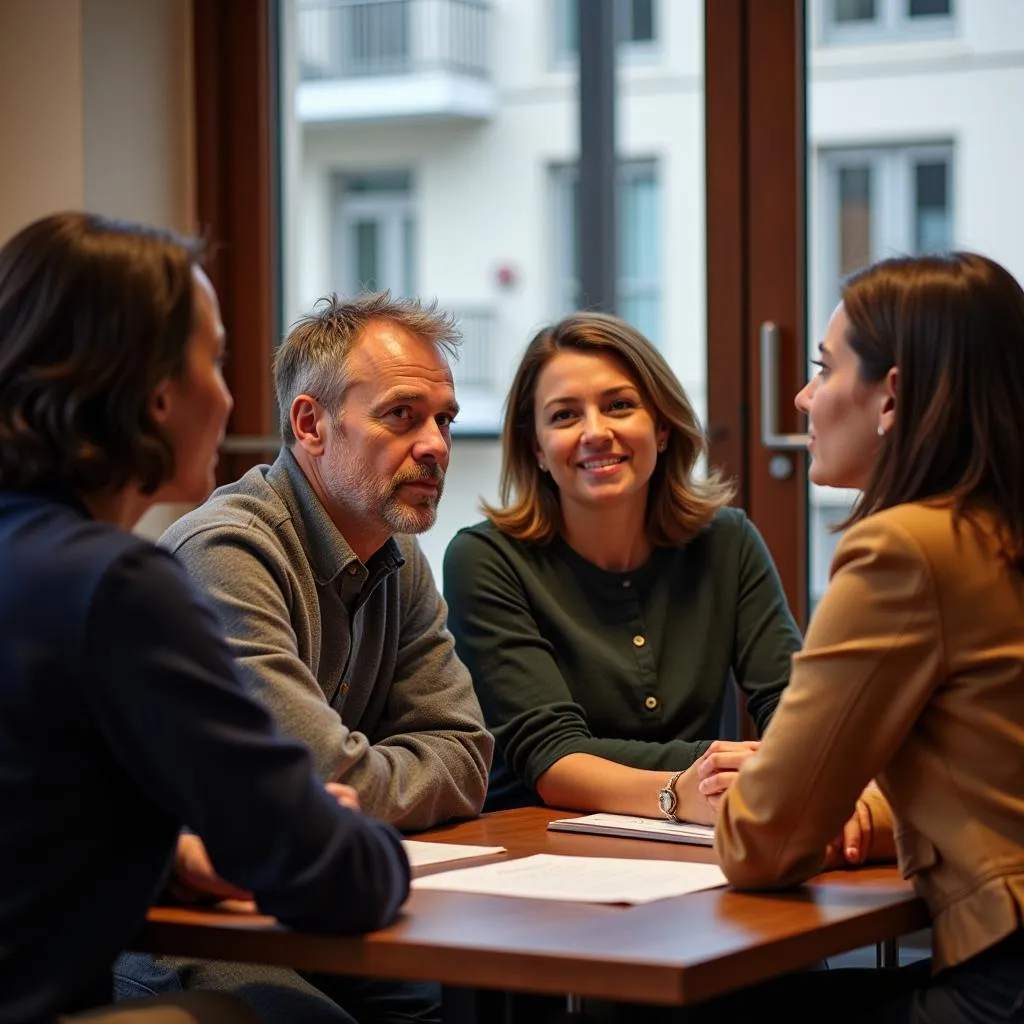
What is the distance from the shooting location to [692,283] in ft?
12.2

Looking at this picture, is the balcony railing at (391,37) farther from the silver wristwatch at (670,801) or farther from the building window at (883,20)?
the silver wristwatch at (670,801)

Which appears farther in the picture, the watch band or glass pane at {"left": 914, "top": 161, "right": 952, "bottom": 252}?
glass pane at {"left": 914, "top": 161, "right": 952, "bottom": 252}

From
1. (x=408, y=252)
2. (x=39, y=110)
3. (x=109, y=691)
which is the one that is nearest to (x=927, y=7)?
(x=39, y=110)

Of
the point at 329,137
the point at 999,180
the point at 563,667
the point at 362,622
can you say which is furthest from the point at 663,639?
the point at 329,137

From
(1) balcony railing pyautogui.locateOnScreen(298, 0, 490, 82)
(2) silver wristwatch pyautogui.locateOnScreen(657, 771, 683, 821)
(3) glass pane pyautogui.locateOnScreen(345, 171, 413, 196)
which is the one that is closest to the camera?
(2) silver wristwatch pyautogui.locateOnScreen(657, 771, 683, 821)

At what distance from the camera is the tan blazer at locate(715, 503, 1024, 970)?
61.8 inches

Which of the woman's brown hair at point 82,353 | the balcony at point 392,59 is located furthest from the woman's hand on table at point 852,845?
the balcony at point 392,59

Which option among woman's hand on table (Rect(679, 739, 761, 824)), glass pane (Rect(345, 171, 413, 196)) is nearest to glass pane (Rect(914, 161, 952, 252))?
woman's hand on table (Rect(679, 739, 761, 824))

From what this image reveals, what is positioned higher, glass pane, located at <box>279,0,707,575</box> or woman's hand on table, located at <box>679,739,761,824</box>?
glass pane, located at <box>279,0,707,575</box>

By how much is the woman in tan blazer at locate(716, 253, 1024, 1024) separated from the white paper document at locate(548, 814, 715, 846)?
0.30 meters

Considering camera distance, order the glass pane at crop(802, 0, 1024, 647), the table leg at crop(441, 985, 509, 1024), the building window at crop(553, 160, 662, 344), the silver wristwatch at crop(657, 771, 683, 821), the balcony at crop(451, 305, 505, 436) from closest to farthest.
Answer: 1. the table leg at crop(441, 985, 509, 1024)
2. the silver wristwatch at crop(657, 771, 683, 821)
3. the glass pane at crop(802, 0, 1024, 647)
4. the building window at crop(553, 160, 662, 344)
5. the balcony at crop(451, 305, 505, 436)

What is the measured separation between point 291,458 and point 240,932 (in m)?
0.85

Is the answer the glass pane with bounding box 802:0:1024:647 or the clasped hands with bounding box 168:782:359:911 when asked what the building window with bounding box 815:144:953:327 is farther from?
the clasped hands with bounding box 168:782:359:911

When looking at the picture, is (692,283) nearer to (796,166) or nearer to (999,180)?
(796,166)
